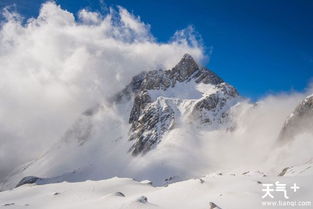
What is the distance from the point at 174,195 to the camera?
70.9 m

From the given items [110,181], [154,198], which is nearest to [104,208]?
[154,198]

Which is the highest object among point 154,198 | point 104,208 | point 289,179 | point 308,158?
point 308,158

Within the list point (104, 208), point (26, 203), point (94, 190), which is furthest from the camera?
point (94, 190)

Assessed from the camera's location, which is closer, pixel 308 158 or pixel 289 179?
pixel 289 179

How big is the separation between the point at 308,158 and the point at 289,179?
112 meters

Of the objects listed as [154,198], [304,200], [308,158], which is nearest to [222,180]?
[154,198]

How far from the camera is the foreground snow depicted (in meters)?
59.7

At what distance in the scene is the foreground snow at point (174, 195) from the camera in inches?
2351

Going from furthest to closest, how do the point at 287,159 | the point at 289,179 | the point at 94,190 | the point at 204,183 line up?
the point at 287,159 → the point at 94,190 → the point at 204,183 → the point at 289,179

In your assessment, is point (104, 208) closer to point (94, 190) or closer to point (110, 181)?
point (94, 190)

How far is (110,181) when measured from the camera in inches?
4072

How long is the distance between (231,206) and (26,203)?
144 feet

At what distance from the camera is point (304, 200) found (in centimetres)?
5575

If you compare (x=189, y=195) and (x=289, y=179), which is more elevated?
(x=289, y=179)
